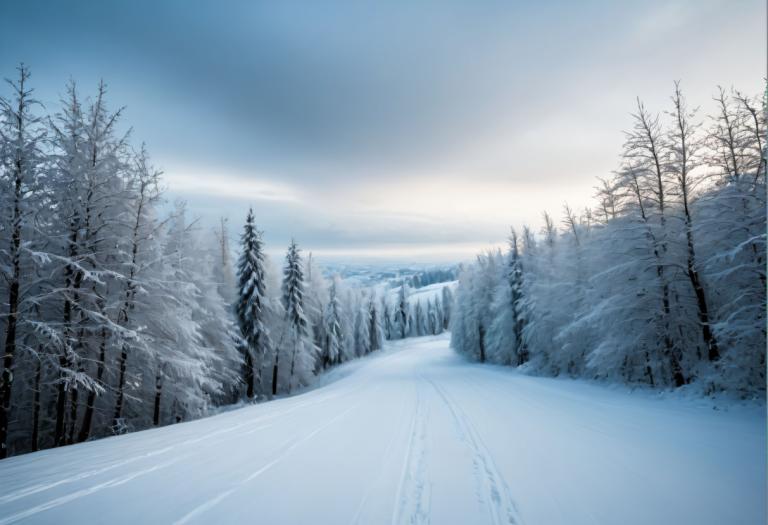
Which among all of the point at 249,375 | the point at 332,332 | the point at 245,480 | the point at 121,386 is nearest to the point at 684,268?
the point at 245,480

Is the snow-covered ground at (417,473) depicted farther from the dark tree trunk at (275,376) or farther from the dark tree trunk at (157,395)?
the dark tree trunk at (275,376)

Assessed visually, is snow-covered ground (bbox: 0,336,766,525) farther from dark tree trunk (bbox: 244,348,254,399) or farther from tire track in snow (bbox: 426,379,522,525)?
dark tree trunk (bbox: 244,348,254,399)

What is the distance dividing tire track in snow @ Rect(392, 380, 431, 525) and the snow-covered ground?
27 millimetres

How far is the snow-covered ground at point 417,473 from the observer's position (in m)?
3.97

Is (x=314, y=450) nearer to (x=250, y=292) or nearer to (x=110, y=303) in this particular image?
(x=110, y=303)

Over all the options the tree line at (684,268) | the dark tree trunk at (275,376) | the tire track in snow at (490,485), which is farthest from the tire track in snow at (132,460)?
the dark tree trunk at (275,376)

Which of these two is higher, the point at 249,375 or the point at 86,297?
the point at 86,297

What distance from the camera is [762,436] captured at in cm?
689

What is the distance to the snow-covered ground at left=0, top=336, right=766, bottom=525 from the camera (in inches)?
156

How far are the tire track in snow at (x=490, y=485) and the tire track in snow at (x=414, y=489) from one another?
836 mm

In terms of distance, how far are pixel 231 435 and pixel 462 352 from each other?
45.9 metres

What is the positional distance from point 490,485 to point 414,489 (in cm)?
121

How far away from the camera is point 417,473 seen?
17.2ft

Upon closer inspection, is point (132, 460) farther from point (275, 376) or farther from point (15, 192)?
point (275, 376)
